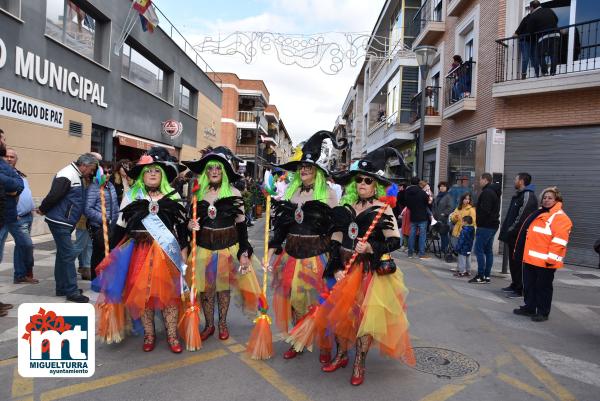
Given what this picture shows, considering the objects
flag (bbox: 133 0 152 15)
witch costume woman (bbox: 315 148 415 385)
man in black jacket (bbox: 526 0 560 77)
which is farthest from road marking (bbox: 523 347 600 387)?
flag (bbox: 133 0 152 15)

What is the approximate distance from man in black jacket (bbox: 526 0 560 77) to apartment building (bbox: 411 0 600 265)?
0.20 feet

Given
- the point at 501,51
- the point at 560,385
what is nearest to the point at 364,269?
the point at 560,385

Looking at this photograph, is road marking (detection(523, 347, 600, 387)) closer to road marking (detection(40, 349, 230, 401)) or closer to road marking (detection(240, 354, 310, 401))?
road marking (detection(240, 354, 310, 401))

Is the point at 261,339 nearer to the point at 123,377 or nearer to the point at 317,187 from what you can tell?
the point at 123,377

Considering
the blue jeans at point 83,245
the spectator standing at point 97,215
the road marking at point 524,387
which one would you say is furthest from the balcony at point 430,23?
the road marking at point 524,387

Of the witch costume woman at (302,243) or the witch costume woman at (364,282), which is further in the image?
the witch costume woman at (302,243)

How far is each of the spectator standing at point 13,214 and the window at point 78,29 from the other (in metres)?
7.30

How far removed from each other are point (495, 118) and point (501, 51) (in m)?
1.84

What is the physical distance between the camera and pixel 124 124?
52.6 feet

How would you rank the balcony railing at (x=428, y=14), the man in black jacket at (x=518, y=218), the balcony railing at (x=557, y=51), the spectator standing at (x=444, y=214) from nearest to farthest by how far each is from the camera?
the man in black jacket at (x=518, y=218)
the spectator standing at (x=444, y=214)
the balcony railing at (x=557, y=51)
the balcony railing at (x=428, y=14)

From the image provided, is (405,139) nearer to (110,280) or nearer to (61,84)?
(61,84)

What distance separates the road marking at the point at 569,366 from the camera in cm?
419

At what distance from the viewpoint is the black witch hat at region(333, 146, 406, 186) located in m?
4.07

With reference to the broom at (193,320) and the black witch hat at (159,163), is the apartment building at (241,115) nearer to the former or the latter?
the black witch hat at (159,163)
